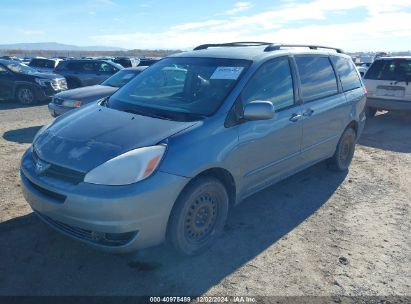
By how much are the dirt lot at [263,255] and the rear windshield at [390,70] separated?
17.2 feet

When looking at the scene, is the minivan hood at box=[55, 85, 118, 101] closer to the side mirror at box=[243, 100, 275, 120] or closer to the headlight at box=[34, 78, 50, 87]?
the headlight at box=[34, 78, 50, 87]

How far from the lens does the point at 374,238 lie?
3.89m

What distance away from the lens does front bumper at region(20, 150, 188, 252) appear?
277 centimetres

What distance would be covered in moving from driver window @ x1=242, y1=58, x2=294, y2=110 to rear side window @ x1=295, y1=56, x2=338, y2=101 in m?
0.28

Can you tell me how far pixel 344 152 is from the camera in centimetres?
575

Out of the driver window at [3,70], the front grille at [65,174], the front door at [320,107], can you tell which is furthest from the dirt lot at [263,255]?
the driver window at [3,70]

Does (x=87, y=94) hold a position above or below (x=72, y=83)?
above

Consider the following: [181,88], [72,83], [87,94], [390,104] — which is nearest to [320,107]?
[181,88]

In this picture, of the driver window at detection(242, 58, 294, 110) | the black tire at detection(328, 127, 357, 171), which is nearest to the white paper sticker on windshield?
the driver window at detection(242, 58, 294, 110)

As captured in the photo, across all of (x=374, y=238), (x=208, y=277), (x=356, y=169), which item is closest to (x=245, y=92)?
(x=208, y=277)

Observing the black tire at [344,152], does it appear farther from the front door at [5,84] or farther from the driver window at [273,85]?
the front door at [5,84]

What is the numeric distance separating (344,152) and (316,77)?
1566 mm

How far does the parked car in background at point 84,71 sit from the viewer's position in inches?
589

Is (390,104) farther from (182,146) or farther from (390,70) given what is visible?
(182,146)
